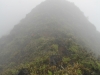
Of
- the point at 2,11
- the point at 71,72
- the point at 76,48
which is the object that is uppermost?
the point at 2,11

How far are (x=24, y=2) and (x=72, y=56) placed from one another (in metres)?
143

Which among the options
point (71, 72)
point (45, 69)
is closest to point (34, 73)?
point (45, 69)

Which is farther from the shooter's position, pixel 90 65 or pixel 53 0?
pixel 53 0

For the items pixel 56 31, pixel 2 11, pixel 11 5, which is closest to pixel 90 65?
pixel 56 31

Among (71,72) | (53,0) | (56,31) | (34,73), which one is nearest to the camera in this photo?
(71,72)

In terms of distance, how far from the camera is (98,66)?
15539 mm

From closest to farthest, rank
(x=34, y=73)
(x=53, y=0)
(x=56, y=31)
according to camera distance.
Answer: (x=34, y=73) < (x=56, y=31) < (x=53, y=0)

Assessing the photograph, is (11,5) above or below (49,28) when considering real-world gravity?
above

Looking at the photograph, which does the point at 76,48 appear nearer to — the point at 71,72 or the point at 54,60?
the point at 54,60

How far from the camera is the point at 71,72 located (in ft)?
44.4

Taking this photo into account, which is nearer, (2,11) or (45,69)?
(45,69)

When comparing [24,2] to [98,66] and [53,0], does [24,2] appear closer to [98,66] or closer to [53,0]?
[53,0]

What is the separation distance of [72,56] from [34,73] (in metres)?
6.68

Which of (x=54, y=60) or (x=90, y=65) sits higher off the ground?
(x=54, y=60)
